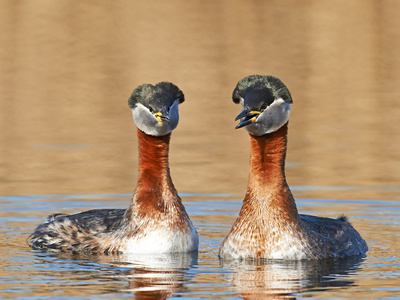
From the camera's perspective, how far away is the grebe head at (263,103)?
1450 centimetres

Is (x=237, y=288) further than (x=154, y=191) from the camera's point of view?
No

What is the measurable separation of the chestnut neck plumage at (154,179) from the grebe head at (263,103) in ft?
5.09

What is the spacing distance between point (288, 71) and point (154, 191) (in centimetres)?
2111

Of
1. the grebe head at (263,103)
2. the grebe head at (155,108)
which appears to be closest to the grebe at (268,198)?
the grebe head at (263,103)

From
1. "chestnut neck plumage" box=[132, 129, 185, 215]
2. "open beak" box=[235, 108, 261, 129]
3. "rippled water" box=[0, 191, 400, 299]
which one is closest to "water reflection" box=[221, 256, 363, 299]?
"rippled water" box=[0, 191, 400, 299]

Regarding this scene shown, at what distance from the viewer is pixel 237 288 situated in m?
13.3

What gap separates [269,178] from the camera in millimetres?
14992

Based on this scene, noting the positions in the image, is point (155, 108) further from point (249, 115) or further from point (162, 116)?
Answer: point (249, 115)

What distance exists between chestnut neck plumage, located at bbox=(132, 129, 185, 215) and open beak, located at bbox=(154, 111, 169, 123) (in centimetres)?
59

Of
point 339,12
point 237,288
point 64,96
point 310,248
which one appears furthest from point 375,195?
point 339,12

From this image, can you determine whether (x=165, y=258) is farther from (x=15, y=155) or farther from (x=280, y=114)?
(x=15, y=155)

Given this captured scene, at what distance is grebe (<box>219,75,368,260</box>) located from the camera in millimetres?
14727

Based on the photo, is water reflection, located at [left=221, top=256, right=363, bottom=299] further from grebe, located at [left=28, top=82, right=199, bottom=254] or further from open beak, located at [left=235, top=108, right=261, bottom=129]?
open beak, located at [left=235, top=108, right=261, bottom=129]

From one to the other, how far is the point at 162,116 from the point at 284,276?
113 inches
